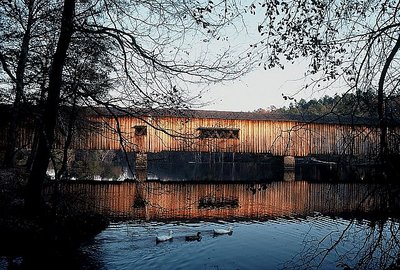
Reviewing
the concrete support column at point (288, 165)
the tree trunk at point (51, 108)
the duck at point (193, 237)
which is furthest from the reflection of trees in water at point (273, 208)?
the concrete support column at point (288, 165)

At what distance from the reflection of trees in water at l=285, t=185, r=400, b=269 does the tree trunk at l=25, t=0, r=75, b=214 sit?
4961mm

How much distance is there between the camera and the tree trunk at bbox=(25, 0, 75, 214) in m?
6.76

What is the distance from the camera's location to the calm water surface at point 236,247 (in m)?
7.44

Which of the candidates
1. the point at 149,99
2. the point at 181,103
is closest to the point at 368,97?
the point at 181,103

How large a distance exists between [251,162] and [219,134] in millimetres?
15182

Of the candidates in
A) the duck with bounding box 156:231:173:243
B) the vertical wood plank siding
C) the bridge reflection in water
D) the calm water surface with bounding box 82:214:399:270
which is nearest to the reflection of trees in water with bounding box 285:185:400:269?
the calm water surface with bounding box 82:214:399:270

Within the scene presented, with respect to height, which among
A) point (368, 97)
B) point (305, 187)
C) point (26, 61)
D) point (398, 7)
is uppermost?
point (26, 61)

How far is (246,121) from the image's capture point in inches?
1142

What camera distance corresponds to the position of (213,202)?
626 inches

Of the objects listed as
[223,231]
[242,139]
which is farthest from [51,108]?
[242,139]

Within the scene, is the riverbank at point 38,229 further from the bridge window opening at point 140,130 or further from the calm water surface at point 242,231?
the bridge window opening at point 140,130

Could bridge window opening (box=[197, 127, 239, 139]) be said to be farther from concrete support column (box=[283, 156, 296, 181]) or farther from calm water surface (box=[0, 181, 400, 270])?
calm water surface (box=[0, 181, 400, 270])

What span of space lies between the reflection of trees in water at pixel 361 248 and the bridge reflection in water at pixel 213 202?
1.47m

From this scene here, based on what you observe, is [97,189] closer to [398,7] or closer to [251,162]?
[398,7]
